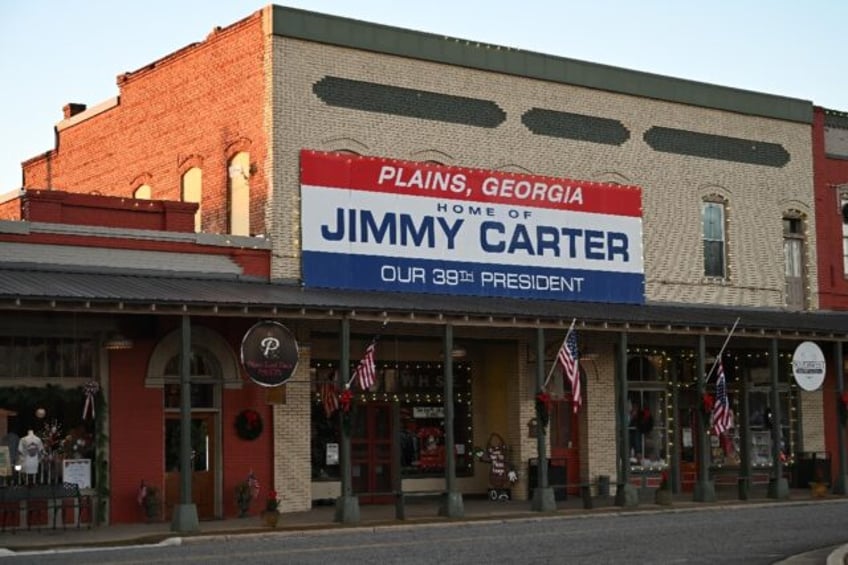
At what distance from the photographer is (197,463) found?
29938 mm

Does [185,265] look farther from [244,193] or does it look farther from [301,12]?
[301,12]

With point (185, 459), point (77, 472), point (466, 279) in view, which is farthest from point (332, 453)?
point (185, 459)

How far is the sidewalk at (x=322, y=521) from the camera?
24.1 m

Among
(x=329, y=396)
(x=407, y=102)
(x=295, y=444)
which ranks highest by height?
(x=407, y=102)

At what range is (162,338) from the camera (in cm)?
2909

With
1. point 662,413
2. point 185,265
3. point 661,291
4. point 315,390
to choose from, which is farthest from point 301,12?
point 662,413

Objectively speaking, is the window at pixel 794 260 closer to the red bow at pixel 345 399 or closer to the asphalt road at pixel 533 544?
the asphalt road at pixel 533 544

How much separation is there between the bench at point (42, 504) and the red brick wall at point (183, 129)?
22.9 ft

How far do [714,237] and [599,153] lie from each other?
14.6 ft

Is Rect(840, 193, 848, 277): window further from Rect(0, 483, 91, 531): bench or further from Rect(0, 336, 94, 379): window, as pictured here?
Rect(0, 483, 91, 531): bench

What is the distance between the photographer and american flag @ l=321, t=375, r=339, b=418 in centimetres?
2984

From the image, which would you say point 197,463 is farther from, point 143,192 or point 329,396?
point 143,192

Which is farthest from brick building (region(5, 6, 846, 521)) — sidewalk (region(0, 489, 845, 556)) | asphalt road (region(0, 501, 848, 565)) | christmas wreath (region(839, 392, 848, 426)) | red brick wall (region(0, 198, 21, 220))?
asphalt road (region(0, 501, 848, 565))

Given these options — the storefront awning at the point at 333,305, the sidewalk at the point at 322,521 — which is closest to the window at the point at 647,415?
the sidewalk at the point at 322,521
